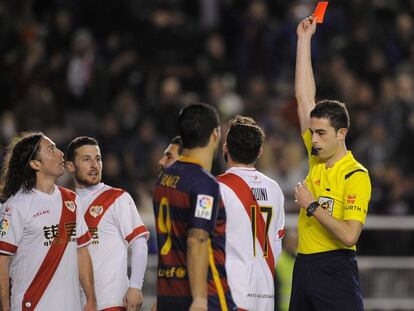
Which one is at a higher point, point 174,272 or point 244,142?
point 244,142

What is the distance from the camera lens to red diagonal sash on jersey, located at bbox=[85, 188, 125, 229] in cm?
888

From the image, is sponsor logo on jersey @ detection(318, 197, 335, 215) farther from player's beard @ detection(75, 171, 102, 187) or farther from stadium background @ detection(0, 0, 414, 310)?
stadium background @ detection(0, 0, 414, 310)

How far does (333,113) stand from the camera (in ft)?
27.8

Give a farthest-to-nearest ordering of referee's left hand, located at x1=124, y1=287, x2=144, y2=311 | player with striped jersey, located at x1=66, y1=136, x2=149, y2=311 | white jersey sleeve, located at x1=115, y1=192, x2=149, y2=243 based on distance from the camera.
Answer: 1. white jersey sleeve, located at x1=115, y1=192, x2=149, y2=243
2. player with striped jersey, located at x1=66, y1=136, x2=149, y2=311
3. referee's left hand, located at x1=124, y1=287, x2=144, y2=311

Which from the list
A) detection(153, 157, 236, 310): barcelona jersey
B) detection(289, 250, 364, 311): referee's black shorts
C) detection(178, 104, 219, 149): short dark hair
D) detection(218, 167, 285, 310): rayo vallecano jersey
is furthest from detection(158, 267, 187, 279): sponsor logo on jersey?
detection(289, 250, 364, 311): referee's black shorts

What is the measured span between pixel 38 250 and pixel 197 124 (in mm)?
1808

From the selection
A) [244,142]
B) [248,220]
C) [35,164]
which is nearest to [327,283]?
[248,220]

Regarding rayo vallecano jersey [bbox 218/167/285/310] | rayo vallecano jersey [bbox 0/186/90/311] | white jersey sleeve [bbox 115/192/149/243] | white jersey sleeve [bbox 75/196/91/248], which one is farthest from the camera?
white jersey sleeve [bbox 115/192/149/243]

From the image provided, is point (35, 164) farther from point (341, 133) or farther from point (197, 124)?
point (341, 133)

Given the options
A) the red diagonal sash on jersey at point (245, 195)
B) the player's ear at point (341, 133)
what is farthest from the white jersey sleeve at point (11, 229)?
the player's ear at point (341, 133)

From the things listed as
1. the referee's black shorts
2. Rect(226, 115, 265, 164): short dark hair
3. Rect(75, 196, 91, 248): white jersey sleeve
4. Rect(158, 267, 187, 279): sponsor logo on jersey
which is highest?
Rect(226, 115, 265, 164): short dark hair

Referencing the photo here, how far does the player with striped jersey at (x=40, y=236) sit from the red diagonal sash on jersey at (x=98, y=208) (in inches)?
11.8

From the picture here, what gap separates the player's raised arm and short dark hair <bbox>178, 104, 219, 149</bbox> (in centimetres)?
176

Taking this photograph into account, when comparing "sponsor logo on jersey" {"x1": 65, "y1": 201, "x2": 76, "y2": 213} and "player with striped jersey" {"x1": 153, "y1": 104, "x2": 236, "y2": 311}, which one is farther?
"sponsor logo on jersey" {"x1": 65, "y1": 201, "x2": 76, "y2": 213}
